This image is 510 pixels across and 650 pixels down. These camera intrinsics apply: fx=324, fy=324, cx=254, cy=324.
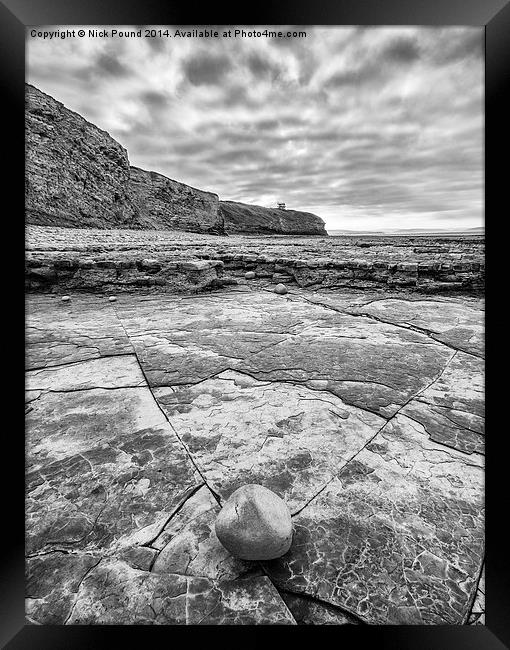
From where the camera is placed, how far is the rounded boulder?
667mm

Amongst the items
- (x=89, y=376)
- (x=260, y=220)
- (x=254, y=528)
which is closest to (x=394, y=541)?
(x=254, y=528)

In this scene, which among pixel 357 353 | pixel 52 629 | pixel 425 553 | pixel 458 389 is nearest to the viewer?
pixel 52 629

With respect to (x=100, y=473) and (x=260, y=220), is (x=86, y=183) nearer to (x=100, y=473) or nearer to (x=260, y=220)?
(x=100, y=473)

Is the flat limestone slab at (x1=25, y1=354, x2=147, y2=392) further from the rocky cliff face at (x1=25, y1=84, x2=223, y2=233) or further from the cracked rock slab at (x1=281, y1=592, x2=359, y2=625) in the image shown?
the rocky cliff face at (x1=25, y1=84, x2=223, y2=233)

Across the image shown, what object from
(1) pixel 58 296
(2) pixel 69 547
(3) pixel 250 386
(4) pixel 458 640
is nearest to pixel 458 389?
(3) pixel 250 386

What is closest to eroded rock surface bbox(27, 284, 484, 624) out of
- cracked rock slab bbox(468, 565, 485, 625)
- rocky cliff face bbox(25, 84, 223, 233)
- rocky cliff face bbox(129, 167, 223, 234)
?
cracked rock slab bbox(468, 565, 485, 625)

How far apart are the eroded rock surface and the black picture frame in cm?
4

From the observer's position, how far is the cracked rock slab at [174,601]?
1.92 ft
